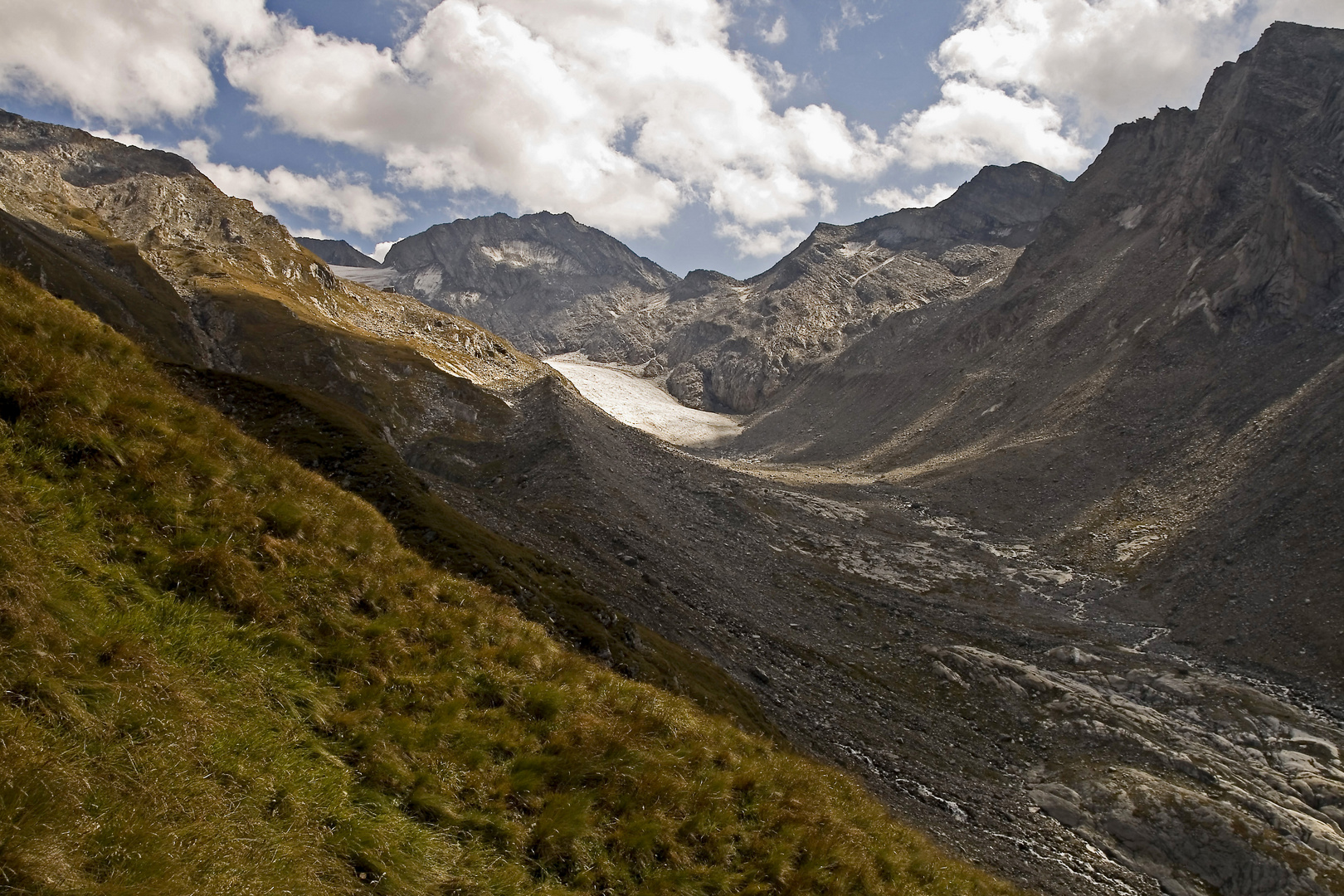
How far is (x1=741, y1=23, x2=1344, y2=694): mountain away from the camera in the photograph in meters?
44.0

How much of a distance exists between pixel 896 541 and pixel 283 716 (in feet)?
186

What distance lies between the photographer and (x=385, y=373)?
66.8m

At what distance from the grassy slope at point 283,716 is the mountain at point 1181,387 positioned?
3758 cm

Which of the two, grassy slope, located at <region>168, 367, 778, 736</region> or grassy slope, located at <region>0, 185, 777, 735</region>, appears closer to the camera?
grassy slope, located at <region>168, 367, 778, 736</region>

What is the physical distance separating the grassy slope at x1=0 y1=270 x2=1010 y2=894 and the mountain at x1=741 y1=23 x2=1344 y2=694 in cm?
3758

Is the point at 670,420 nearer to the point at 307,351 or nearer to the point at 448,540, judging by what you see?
the point at 307,351

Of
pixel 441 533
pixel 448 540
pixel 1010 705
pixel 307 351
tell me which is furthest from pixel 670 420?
pixel 448 540

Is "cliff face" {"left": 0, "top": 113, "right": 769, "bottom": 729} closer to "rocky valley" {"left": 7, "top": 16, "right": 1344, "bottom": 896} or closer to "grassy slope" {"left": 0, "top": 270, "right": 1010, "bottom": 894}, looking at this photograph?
"rocky valley" {"left": 7, "top": 16, "right": 1344, "bottom": 896}

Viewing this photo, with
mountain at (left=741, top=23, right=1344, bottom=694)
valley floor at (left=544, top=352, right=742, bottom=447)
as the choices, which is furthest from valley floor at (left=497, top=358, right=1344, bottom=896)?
valley floor at (left=544, top=352, right=742, bottom=447)

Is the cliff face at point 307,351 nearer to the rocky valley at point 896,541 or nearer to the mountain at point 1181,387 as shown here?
the rocky valley at point 896,541

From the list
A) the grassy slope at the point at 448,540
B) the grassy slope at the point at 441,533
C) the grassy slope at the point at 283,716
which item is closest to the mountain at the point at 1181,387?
the grassy slope at the point at 448,540

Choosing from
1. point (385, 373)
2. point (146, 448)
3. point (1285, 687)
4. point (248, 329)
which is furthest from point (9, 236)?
point (1285, 687)

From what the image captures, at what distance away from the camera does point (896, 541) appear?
59125mm

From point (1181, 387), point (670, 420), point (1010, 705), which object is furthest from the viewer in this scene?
point (670, 420)
